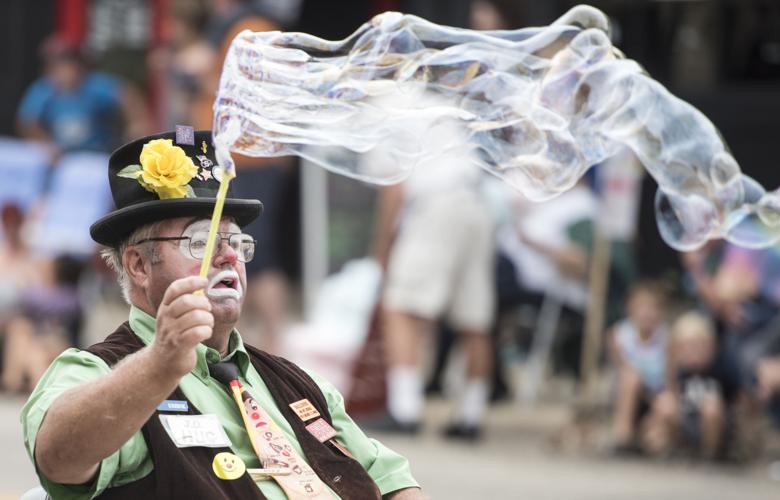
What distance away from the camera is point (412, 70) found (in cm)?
431

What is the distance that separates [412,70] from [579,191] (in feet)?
17.6

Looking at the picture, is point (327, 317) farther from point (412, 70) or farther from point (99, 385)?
point (99, 385)

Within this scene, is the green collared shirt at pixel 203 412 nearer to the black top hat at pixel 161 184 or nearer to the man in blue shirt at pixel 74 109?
the black top hat at pixel 161 184

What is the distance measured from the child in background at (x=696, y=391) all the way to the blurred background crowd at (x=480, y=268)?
11 mm

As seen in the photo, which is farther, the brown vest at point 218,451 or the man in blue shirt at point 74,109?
the man in blue shirt at point 74,109

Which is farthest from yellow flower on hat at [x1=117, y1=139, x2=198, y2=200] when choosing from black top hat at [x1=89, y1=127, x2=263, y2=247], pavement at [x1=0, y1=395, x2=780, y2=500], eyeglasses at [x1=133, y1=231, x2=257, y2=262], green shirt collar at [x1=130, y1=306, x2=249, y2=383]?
pavement at [x1=0, y1=395, x2=780, y2=500]

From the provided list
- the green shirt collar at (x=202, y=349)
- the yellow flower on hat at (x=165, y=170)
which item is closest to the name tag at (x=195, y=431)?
the green shirt collar at (x=202, y=349)

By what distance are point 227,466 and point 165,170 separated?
0.68m

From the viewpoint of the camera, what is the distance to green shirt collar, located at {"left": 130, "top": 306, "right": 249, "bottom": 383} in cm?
385

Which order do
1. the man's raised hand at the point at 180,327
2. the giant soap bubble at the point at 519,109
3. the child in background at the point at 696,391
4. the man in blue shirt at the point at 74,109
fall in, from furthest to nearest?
the man in blue shirt at the point at 74,109, the child in background at the point at 696,391, the giant soap bubble at the point at 519,109, the man's raised hand at the point at 180,327

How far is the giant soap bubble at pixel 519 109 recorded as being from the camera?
412 cm

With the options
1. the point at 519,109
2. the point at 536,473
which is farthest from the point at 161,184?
the point at 536,473

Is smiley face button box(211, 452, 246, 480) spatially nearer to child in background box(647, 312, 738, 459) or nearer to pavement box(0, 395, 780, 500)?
pavement box(0, 395, 780, 500)

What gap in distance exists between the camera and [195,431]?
3654mm
